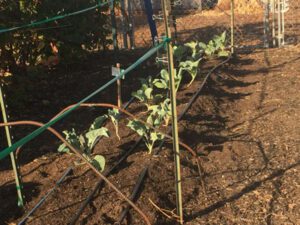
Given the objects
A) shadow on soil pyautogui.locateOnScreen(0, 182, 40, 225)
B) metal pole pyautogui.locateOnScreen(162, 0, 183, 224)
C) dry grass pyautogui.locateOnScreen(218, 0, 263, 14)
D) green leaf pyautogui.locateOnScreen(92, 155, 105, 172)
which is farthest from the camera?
dry grass pyautogui.locateOnScreen(218, 0, 263, 14)

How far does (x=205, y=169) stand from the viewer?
4.16 metres

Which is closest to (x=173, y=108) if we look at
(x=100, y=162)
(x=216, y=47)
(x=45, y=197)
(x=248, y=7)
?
(x=100, y=162)

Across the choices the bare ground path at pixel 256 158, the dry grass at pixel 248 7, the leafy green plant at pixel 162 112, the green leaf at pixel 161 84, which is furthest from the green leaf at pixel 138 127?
the dry grass at pixel 248 7

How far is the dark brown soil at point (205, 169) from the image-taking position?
3.51 meters

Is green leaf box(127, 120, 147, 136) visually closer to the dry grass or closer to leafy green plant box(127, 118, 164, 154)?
leafy green plant box(127, 118, 164, 154)

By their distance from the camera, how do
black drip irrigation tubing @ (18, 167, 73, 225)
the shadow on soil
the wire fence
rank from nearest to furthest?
black drip irrigation tubing @ (18, 167, 73, 225) < the shadow on soil < the wire fence

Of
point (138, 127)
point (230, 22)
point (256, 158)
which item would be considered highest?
point (138, 127)

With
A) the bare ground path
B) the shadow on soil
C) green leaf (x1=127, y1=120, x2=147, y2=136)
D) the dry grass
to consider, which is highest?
green leaf (x1=127, y1=120, x2=147, y2=136)

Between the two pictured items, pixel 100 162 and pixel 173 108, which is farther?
pixel 100 162

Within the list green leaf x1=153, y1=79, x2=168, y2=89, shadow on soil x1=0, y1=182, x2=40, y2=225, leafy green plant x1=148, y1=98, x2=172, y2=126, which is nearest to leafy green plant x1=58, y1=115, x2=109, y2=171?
shadow on soil x1=0, y1=182, x2=40, y2=225

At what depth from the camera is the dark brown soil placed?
3512 mm

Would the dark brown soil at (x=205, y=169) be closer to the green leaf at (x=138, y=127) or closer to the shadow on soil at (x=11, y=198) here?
the shadow on soil at (x=11, y=198)

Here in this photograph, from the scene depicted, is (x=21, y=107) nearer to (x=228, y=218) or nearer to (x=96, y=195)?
(x=96, y=195)

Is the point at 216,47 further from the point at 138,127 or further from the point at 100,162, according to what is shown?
the point at 100,162
